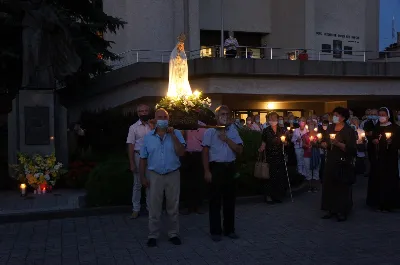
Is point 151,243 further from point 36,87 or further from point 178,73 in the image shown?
point 178,73

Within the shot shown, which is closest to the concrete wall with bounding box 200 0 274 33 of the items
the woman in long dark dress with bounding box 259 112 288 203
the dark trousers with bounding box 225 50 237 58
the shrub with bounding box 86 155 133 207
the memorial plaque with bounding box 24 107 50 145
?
the dark trousers with bounding box 225 50 237 58

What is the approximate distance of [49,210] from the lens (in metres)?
8.77

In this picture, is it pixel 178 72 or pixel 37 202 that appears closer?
pixel 37 202

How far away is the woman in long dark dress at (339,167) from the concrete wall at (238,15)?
23.2m

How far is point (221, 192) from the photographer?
7.02 m

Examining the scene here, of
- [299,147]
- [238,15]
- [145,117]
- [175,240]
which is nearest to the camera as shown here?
[175,240]

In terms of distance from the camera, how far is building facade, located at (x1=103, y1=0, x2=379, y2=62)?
26547 millimetres

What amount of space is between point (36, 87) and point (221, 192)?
6.61m

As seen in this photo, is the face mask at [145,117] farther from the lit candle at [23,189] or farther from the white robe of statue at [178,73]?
the white robe of statue at [178,73]

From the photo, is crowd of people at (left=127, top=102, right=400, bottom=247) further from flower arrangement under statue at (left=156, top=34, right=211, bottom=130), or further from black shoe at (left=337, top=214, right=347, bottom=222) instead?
flower arrangement under statue at (left=156, top=34, right=211, bottom=130)

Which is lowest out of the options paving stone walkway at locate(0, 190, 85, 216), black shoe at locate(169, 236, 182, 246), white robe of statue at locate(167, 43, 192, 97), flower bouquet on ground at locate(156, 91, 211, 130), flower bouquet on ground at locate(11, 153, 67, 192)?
black shoe at locate(169, 236, 182, 246)

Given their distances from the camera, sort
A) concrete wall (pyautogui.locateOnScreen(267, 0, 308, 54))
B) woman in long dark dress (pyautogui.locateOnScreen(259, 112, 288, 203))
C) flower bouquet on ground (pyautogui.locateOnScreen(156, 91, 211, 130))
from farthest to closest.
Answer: concrete wall (pyautogui.locateOnScreen(267, 0, 308, 54)), flower bouquet on ground (pyautogui.locateOnScreen(156, 91, 211, 130)), woman in long dark dress (pyautogui.locateOnScreen(259, 112, 288, 203))

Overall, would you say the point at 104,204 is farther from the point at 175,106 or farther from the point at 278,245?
the point at 175,106

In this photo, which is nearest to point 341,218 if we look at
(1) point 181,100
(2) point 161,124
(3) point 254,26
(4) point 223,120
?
(4) point 223,120
